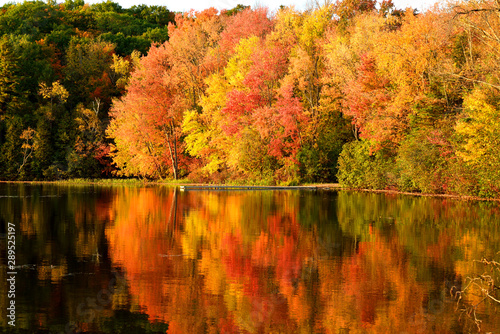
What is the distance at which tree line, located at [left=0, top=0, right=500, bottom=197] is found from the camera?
3528cm

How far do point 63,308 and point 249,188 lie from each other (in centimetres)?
3540

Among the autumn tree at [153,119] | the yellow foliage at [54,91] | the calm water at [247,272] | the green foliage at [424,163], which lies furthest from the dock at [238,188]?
the yellow foliage at [54,91]

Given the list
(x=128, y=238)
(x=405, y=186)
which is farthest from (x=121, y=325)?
(x=405, y=186)

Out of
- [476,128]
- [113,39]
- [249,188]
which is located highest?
[113,39]

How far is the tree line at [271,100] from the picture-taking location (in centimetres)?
3528

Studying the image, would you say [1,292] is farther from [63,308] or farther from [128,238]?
[128,238]

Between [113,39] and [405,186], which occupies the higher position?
[113,39]

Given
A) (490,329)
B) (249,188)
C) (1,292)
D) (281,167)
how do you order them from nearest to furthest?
(490,329) → (1,292) → (249,188) → (281,167)

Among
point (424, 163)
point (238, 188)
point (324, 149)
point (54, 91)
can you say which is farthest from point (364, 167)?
point (54, 91)

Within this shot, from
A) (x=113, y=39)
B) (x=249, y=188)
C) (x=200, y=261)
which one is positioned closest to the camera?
(x=200, y=261)

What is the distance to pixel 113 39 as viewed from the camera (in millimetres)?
76938

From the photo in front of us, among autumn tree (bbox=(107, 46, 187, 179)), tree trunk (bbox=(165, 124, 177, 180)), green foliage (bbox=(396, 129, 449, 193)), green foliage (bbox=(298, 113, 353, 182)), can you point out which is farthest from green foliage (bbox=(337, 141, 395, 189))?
autumn tree (bbox=(107, 46, 187, 179))

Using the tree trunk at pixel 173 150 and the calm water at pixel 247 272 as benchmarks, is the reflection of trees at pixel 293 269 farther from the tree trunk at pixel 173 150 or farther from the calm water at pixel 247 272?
the tree trunk at pixel 173 150

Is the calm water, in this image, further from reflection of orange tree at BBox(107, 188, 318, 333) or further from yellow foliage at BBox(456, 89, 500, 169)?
yellow foliage at BBox(456, 89, 500, 169)
